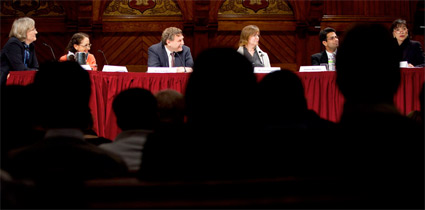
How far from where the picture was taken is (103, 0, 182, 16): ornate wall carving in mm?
7000

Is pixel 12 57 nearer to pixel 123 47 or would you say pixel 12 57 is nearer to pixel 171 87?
pixel 171 87

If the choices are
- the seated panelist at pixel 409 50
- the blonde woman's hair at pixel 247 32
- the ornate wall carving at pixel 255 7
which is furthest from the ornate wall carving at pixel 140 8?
the seated panelist at pixel 409 50

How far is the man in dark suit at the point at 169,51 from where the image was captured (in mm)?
5578

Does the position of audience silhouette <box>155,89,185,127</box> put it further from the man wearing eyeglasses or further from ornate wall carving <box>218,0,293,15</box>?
ornate wall carving <box>218,0,293,15</box>

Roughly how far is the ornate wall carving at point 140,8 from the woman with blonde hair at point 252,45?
1.68m

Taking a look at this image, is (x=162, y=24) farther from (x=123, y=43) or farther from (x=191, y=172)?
(x=191, y=172)

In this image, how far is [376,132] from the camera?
54.7 inches

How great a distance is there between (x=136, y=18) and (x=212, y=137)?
5850 millimetres

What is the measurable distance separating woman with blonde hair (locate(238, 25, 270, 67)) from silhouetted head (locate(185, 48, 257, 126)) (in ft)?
13.2

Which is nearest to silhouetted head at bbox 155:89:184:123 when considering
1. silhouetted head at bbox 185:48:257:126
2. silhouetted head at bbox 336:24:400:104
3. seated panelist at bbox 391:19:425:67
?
silhouetted head at bbox 185:48:257:126

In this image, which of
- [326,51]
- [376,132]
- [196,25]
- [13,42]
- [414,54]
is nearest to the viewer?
[376,132]

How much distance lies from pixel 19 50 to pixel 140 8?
2368mm

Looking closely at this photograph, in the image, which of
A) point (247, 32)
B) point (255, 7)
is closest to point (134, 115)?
point (247, 32)

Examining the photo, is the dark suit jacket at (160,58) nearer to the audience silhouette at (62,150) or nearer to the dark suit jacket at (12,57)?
the dark suit jacket at (12,57)
